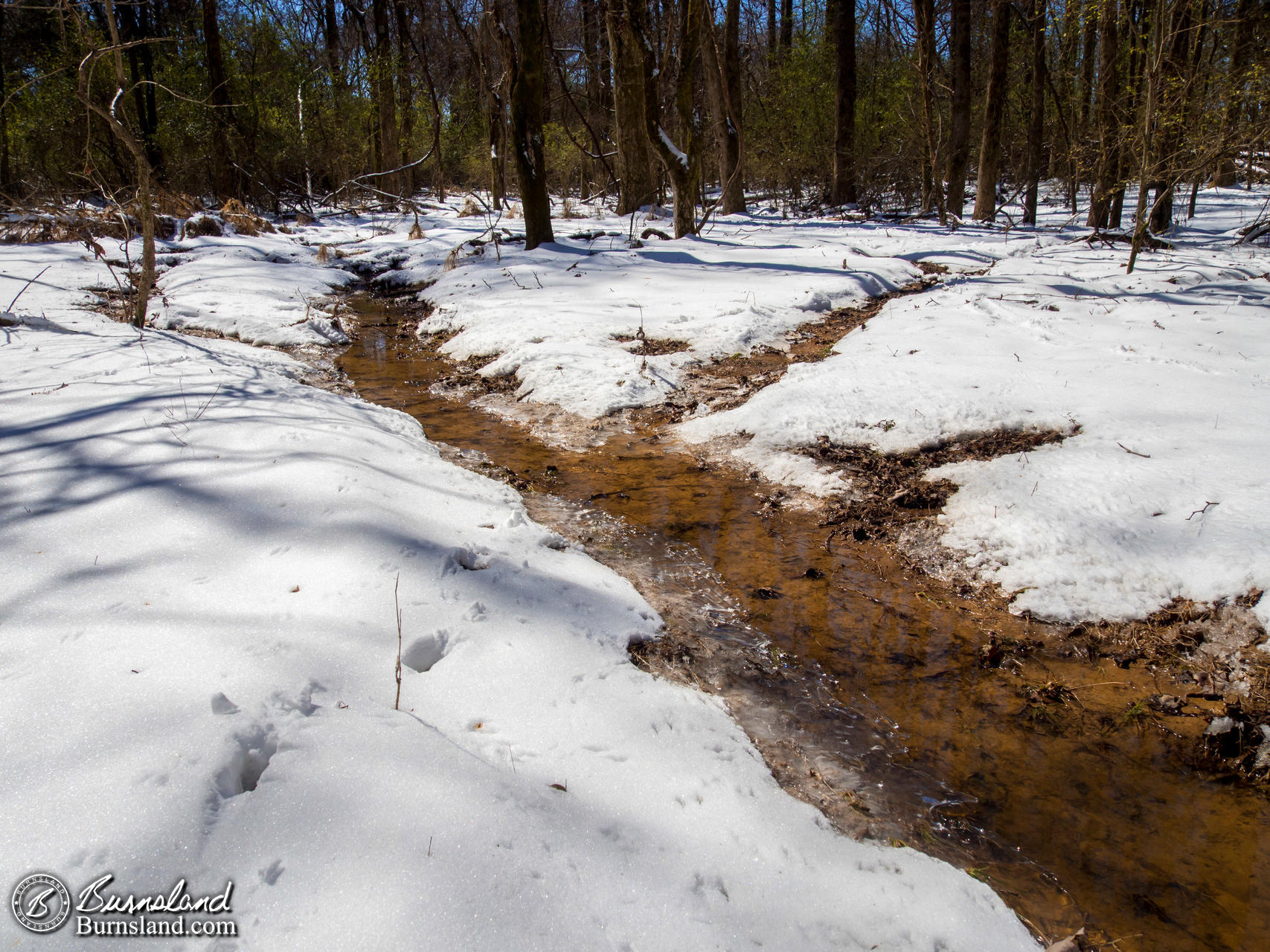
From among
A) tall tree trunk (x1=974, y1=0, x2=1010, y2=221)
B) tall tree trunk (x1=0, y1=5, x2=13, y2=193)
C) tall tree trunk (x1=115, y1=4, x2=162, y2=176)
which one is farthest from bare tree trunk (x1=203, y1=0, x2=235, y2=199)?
tall tree trunk (x1=974, y1=0, x2=1010, y2=221)

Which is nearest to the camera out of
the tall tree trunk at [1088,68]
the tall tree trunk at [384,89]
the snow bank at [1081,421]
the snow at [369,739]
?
the snow at [369,739]

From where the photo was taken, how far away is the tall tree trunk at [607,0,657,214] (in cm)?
927

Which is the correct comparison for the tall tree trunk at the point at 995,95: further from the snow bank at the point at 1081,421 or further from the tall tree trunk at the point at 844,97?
the snow bank at the point at 1081,421

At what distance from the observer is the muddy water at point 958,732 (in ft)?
5.37

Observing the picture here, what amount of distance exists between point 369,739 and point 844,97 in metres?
16.1

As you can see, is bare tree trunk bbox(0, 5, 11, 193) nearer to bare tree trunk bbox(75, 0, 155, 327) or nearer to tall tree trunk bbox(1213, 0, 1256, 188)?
bare tree trunk bbox(75, 0, 155, 327)

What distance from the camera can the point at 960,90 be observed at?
39.5ft

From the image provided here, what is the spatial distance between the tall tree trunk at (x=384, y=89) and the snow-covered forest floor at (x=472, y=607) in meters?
12.0

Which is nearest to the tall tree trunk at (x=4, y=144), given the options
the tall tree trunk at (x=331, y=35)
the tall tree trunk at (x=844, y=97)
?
the tall tree trunk at (x=331, y=35)

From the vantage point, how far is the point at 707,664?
232cm

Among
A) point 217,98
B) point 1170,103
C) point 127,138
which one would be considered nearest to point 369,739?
point 127,138

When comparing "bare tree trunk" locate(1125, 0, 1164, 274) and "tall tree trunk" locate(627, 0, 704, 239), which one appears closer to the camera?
"bare tree trunk" locate(1125, 0, 1164, 274)

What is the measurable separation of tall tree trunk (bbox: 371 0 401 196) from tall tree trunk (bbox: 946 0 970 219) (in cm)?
1154

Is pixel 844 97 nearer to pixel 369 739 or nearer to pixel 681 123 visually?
pixel 681 123
